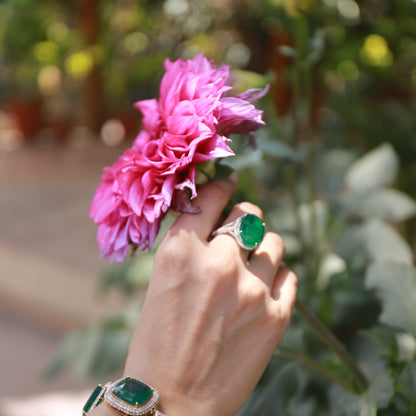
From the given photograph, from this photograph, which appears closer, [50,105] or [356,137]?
[356,137]

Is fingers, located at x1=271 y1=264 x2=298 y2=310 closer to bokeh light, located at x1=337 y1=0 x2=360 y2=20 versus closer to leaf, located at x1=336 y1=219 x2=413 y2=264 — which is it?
leaf, located at x1=336 y1=219 x2=413 y2=264

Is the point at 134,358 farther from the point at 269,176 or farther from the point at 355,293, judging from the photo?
the point at 269,176

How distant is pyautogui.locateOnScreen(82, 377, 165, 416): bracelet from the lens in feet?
Answer: 1.35

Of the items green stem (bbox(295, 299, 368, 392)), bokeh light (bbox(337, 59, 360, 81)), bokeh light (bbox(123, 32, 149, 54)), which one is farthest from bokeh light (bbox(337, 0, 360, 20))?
bokeh light (bbox(123, 32, 149, 54))

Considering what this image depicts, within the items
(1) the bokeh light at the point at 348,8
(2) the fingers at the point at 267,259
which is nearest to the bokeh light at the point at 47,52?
(1) the bokeh light at the point at 348,8

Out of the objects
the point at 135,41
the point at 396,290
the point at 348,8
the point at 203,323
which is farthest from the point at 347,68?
the point at 135,41

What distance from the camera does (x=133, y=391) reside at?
42cm

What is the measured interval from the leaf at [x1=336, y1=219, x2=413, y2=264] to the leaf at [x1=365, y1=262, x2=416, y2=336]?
165 millimetres

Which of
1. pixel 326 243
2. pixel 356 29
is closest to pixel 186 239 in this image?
pixel 326 243

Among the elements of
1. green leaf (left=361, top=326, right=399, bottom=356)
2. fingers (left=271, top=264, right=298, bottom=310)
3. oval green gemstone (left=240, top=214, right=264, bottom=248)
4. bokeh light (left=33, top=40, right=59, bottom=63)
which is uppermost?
oval green gemstone (left=240, top=214, right=264, bottom=248)

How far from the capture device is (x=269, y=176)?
124cm

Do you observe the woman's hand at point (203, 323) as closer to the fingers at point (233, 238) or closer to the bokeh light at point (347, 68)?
the fingers at point (233, 238)

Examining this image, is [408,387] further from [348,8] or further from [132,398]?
[348,8]

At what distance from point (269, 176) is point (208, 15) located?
2.68 m
